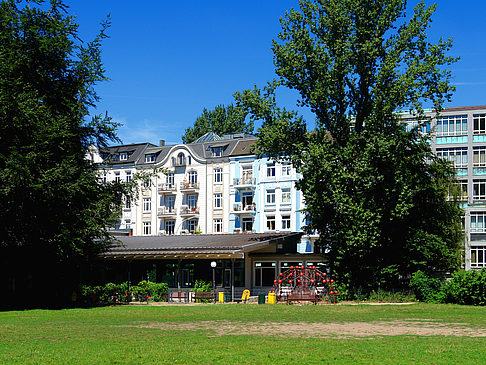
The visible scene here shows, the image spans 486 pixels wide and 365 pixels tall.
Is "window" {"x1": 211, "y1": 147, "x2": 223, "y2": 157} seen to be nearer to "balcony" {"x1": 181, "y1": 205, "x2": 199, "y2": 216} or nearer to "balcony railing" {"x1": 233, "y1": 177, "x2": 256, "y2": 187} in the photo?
"balcony railing" {"x1": 233, "y1": 177, "x2": 256, "y2": 187}

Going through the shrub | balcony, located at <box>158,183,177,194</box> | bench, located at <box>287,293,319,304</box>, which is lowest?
bench, located at <box>287,293,319,304</box>

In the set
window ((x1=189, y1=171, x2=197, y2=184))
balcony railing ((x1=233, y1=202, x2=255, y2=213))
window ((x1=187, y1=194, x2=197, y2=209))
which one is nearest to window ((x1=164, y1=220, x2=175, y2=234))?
window ((x1=187, y1=194, x2=197, y2=209))

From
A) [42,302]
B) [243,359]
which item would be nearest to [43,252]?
[42,302]

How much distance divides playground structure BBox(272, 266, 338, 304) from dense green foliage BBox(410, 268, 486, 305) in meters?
5.25

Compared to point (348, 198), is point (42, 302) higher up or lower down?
lower down

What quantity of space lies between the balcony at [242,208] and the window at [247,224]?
122 centimetres

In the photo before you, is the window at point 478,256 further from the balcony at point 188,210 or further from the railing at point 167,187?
the railing at point 167,187

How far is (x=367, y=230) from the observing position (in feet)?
128

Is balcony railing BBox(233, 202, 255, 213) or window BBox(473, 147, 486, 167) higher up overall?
window BBox(473, 147, 486, 167)

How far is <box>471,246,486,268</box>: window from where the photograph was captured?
210 feet

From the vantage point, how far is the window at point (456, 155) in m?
67.2

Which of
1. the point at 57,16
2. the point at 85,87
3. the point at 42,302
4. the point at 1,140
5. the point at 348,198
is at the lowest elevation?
the point at 42,302

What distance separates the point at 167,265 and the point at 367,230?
788 inches

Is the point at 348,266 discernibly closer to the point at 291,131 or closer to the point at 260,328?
the point at 291,131
